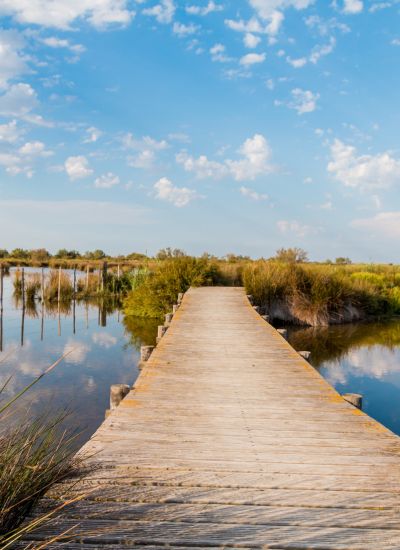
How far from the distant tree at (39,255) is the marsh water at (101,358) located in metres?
33.4

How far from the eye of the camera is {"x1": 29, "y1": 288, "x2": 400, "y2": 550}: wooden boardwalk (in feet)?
6.68

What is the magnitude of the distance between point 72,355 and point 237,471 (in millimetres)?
8415

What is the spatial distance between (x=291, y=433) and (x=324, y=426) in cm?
32

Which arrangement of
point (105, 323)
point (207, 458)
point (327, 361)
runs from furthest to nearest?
point (105, 323), point (327, 361), point (207, 458)

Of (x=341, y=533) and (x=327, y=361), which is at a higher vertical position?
(x=341, y=533)

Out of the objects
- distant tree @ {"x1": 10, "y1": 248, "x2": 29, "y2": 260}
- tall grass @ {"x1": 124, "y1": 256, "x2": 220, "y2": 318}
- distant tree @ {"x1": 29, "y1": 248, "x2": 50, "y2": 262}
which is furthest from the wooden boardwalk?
distant tree @ {"x1": 10, "y1": 248, "x2": 29, "y2": 260}

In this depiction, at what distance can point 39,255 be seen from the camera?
166ft

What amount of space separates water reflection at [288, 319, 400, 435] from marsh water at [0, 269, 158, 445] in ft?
13.1

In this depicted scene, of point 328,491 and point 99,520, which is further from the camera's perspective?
point 328,491

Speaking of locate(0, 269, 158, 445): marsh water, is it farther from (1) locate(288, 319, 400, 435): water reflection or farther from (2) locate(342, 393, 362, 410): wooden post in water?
(1) locate(288, 319, 400, 435): water reflection

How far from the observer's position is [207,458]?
2.84 m

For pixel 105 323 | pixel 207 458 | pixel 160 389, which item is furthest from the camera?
pixel 105 323

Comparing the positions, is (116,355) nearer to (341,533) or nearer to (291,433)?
(291,433)

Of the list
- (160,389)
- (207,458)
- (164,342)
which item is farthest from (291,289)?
(207,458)
